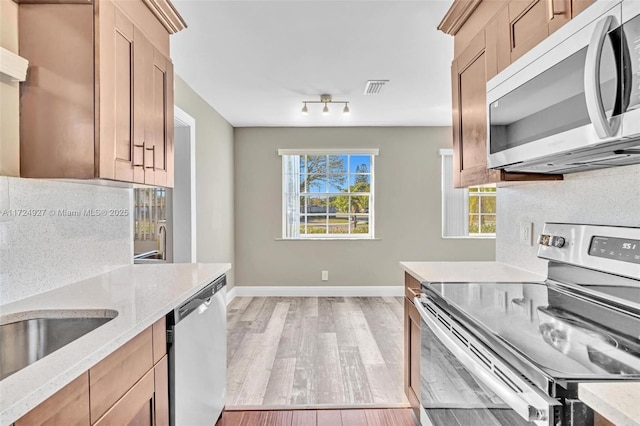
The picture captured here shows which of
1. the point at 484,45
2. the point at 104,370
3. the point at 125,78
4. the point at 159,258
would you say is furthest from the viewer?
the point at 159,258

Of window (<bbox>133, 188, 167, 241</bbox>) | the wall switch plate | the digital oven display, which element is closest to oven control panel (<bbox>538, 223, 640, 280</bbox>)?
the digital oven display

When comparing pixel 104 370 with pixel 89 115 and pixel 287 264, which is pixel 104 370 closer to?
pixel 89 115

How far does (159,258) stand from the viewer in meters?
3.96

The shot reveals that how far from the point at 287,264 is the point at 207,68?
3070 mm

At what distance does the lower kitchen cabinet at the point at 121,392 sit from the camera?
0.94m

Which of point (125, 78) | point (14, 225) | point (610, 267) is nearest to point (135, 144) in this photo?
point (125, 78)

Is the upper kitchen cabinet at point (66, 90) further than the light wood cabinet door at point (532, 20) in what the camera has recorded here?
Yes

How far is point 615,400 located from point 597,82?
0.78 m

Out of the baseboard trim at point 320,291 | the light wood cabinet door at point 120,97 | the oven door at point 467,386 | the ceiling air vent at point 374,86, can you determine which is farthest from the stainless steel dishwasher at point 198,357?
the baseboard trim at point 320,291

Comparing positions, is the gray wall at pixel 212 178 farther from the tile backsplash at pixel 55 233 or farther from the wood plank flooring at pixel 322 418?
the wood plank flooring at pixel 322 418

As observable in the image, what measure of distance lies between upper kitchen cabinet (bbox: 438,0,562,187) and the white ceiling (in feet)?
0.90

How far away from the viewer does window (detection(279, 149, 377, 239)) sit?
5.67 metres

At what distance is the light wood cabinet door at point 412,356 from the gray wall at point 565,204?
676 millimetres

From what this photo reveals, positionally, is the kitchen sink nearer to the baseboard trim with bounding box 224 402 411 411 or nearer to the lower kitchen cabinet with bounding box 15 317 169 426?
the baseboard trim with bounding box 224 402 411 411
